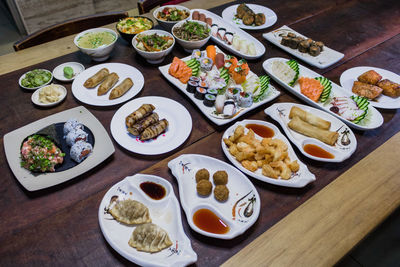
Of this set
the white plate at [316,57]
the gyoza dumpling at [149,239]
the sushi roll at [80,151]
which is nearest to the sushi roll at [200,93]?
the sushi roll at [80,151]

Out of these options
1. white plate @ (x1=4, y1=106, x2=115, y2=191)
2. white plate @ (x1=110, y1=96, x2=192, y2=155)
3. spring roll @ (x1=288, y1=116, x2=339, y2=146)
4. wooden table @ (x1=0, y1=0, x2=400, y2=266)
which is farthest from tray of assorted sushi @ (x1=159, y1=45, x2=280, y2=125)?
white plate @ (x1=4, y1=106, x2=115, y2=191)

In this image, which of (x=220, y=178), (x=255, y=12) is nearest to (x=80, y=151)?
(x=220, y=178)

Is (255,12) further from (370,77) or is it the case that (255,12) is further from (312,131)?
(312,131)

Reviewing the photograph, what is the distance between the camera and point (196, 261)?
1.63m

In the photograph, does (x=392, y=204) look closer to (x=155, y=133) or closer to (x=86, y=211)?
(x=155, y=133)

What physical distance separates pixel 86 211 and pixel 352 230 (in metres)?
1.80

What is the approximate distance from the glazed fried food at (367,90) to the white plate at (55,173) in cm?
248

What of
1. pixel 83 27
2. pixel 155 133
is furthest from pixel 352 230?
pixel 83 27

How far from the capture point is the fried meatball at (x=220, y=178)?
196 centimetres

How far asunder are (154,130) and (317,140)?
1369mm

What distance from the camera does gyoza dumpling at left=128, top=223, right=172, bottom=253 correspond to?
160cm

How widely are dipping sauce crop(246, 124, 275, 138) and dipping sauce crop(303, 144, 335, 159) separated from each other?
31cm

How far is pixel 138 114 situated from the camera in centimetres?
230

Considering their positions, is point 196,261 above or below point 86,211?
below
